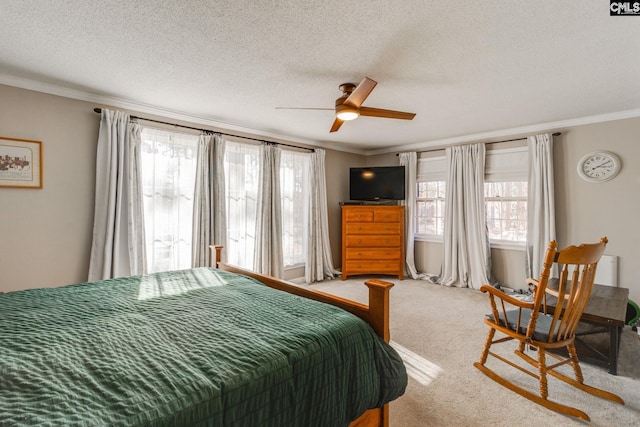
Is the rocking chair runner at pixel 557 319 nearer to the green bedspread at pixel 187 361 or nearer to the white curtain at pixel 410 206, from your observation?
the green bedspread at pixel 187 361

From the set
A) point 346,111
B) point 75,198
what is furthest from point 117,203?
point 346,111

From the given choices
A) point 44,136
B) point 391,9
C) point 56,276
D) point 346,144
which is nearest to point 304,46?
point 391,9

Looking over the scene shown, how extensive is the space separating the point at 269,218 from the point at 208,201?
1.00 m

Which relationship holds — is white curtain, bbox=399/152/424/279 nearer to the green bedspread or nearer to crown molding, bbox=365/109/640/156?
crown molding, bbox=365/109/640/156

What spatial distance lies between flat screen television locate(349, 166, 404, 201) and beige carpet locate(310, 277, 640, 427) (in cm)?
248

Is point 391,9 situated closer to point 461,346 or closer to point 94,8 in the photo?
point 94,8

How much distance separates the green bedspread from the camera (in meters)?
0.91

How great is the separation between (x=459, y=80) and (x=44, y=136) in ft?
12.7

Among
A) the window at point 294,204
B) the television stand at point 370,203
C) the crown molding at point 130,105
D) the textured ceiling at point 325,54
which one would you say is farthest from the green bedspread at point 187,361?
the television stand at point 370,203

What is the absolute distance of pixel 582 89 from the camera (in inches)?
114

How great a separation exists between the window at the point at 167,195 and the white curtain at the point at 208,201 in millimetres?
100

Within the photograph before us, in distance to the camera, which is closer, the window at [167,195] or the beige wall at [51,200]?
the beige wall at [51,200]

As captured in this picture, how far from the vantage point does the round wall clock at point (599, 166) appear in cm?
364

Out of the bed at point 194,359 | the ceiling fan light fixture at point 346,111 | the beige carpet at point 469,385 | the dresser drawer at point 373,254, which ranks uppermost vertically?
the ceiling fan light fixture at point 346,111
